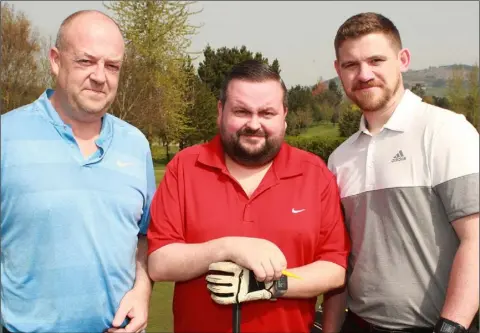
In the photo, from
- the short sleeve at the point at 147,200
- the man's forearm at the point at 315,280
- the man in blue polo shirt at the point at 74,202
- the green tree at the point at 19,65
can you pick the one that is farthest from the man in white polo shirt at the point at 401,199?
the green tree at the point at 19,65

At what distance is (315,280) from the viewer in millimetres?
3047

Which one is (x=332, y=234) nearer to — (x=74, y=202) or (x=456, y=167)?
(x=456, y=167)

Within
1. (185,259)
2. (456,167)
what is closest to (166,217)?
(185,259)

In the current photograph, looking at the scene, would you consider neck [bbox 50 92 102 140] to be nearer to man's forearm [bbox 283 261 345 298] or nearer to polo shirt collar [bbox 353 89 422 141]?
man's forearm [bbox 283 261 345 298]

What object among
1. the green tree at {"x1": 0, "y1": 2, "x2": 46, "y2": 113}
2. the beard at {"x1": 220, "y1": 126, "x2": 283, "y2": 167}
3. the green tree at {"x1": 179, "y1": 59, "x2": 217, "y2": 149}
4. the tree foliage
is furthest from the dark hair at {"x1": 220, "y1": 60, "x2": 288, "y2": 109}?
the tree foliage

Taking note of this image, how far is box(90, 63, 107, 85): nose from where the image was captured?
3.09 m

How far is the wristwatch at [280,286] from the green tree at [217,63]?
166 ft

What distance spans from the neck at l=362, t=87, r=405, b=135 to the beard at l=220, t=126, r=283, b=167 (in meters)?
0.62

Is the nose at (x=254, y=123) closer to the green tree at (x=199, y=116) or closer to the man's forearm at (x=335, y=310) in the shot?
the man's forearm at (x=335, y=310)

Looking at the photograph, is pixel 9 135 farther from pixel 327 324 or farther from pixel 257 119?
pixel 327 324

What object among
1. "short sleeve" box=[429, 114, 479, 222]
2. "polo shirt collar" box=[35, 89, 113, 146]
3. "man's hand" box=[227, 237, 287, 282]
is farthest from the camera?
"polo shirt collar" box=[35, 89, 113, 146]

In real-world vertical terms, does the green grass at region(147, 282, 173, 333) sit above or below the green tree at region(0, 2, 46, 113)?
below

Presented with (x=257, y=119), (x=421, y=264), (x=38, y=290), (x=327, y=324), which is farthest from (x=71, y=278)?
(x=421, y=264)

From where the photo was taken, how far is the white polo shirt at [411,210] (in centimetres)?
298
